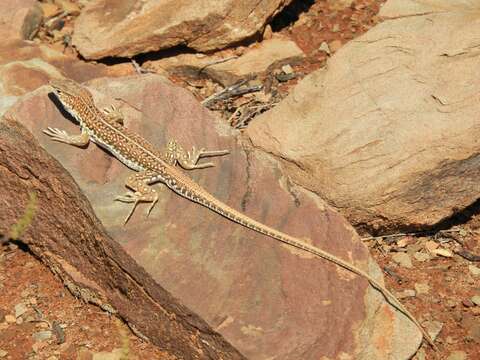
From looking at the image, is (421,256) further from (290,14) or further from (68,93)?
(290,14)

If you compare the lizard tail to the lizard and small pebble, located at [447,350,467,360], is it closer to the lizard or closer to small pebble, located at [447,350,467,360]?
the lizard

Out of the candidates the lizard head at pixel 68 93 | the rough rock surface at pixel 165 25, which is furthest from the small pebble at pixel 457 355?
the rough rock surface at pixel 165 25

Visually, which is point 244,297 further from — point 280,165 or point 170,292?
point 280,165

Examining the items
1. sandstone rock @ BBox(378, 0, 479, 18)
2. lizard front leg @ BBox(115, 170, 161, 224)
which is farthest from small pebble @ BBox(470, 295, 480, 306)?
lizard front leg @ BBox(115, 170, 161, 224)

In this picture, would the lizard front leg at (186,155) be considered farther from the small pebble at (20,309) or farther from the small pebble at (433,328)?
the small pebble at (433,328)

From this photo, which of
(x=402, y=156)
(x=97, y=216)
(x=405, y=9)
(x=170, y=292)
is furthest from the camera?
(x=405, y=9)

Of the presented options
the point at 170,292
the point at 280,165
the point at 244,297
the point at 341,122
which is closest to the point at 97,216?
the point at 170,292
